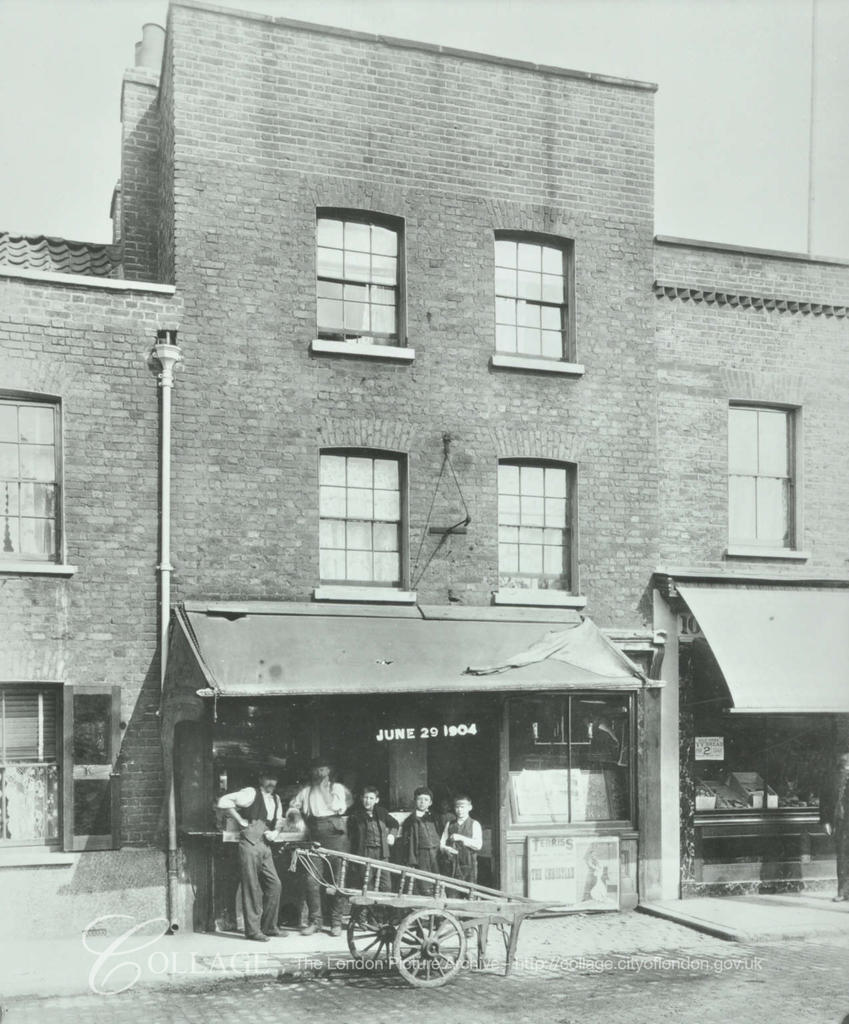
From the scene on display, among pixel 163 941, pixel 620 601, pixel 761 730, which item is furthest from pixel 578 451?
pixel 163 941

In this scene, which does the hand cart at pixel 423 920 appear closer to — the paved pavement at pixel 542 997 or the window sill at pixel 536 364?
the paved pavement at pixel 542 997

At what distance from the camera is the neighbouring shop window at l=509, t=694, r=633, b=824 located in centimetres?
1396

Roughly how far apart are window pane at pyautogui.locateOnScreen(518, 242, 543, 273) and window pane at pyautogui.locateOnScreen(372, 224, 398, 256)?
1658 mm

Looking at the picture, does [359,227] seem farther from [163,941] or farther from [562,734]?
[163,941]

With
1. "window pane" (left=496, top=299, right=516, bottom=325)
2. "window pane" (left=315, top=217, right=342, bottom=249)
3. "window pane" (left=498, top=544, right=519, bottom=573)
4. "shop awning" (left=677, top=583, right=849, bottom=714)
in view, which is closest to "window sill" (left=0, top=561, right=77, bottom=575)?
"window pane" (left=315, top=217, right=342, bottom=249)

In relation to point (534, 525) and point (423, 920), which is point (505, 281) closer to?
point (534, 525)

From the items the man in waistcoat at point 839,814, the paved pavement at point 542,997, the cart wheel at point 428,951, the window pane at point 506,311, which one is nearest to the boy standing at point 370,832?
the paved pavement at point 542,997

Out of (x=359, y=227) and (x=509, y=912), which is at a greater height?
(x=359, y=227)

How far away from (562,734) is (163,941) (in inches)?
207

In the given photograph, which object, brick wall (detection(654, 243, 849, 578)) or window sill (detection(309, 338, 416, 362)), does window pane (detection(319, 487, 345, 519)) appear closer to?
window sill (detection(309, 338, 416, 362))

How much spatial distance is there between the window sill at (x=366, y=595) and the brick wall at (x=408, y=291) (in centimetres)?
23

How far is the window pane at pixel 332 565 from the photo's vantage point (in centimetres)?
1352

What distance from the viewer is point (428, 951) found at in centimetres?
1011

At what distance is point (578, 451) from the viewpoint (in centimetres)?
1455
